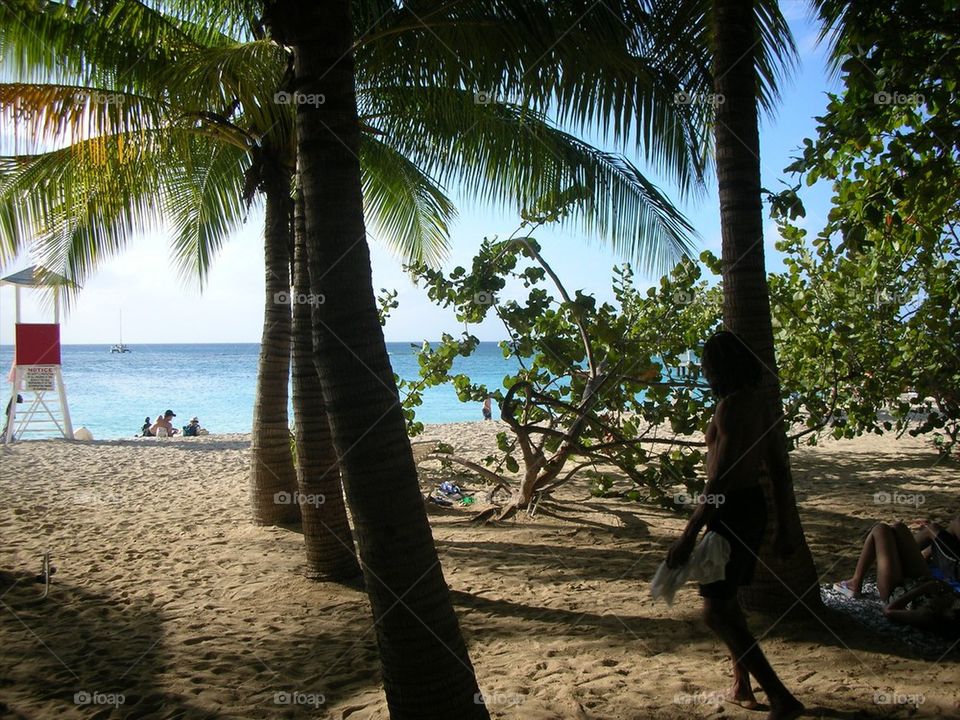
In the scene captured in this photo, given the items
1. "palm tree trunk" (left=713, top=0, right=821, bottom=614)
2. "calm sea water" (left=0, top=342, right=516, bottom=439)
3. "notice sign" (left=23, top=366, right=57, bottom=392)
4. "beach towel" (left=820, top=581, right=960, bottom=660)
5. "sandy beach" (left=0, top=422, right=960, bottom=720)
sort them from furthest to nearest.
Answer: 1. "calm sea water" (left=0, top=342, right=516, bottom=439)
2. "notice sign" (left=23, top=366, right=57, bottom=392)
3. "palm tree trunk" (left=713, top=0, right=821, bottom=614)
4. "beach towel" (left=820, top=581, right=960, bottom=660)
5. "sandy beach" (left=0, top=422, right=960, bottom=720)

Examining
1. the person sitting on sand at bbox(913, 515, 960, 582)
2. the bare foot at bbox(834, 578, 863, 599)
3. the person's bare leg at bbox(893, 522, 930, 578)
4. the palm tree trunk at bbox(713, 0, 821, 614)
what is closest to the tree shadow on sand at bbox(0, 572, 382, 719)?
the palm tree trunk at bbox(713, 0, 821, 614)

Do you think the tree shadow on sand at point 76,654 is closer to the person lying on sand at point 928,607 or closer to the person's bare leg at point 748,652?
the person's bare leg at point 748,652

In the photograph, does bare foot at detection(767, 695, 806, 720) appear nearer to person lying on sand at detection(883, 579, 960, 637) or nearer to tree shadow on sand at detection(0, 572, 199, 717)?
person lying on sand at detection(883, 579, 960, 637)

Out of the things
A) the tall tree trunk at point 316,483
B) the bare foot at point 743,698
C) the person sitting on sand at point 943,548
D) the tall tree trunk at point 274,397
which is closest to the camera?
the bare foot at point 743,698

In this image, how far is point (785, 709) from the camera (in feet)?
9.97

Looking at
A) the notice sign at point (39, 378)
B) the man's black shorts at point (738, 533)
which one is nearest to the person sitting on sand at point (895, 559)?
the man's black shorts at point (738, 533)

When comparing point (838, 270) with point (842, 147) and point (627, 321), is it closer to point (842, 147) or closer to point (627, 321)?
point (627, 321)

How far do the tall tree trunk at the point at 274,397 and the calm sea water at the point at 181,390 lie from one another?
13696 millimetres

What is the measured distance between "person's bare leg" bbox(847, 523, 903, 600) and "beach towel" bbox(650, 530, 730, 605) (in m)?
2.02

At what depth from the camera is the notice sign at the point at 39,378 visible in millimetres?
17203

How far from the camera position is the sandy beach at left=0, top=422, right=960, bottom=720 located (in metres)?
3.62

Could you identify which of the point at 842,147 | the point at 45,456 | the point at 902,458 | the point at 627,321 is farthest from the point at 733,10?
the point at 45,456

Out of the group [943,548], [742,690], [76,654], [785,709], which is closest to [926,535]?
[943,548]

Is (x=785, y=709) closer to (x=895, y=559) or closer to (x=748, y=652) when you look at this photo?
(x=748, y=652)
